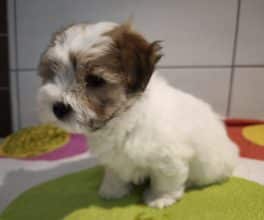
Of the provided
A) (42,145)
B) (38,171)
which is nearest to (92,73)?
(38,171)

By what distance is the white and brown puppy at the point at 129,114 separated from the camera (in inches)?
43.7

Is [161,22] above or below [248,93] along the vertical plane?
above

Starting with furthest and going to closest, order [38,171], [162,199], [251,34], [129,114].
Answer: [251,34] < [38,171] < [162,199] < [129,114]

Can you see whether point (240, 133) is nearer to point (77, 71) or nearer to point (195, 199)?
point (195, 199)

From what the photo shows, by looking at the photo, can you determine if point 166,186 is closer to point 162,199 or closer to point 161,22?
point 162,199

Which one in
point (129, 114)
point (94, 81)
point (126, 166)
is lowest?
point (126, 166)

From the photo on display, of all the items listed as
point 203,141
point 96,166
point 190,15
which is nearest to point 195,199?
point 203,141

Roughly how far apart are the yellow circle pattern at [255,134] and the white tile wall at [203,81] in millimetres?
213

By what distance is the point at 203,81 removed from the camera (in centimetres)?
206

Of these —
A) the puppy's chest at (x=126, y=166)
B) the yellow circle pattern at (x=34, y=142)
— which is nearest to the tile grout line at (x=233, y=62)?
the yellow circle pattern at (x=34, y=142)

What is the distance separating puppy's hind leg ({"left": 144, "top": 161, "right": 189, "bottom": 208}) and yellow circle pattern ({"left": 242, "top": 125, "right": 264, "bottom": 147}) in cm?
58

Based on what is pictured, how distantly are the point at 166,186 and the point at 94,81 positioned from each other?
0.40 meters

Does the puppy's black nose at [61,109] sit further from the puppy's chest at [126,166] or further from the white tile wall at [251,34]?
the white tile wall at [251,34]

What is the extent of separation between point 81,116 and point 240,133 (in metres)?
1.00
